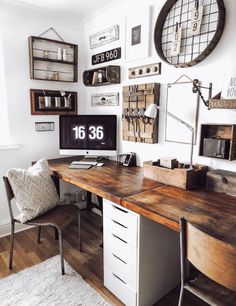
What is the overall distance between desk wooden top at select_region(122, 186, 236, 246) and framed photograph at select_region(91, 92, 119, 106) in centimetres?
123

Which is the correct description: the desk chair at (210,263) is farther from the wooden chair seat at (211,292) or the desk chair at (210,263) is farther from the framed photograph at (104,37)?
the framed photograph at (104,37)

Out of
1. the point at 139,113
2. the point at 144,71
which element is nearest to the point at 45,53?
the point at 144,71

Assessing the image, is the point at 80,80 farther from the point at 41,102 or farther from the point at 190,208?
the point at 190,208

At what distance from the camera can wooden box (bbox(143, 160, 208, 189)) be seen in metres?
1.64

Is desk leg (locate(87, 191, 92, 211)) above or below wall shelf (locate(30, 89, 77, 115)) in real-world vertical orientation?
below

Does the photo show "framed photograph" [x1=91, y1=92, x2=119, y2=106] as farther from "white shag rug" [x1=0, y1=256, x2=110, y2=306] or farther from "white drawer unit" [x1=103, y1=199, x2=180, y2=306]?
"white shag rug" [x1=0, y1=256, x2=110, y2=306]

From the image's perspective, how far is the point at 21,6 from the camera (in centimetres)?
233

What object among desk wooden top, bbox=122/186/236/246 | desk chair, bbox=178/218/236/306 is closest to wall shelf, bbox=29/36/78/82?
desk wooden top, bbox=122/186/236/246

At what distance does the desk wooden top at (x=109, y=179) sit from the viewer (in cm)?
161

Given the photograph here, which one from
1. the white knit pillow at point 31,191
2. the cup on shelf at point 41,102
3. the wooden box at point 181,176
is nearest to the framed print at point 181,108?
the wooden box at point 181,176

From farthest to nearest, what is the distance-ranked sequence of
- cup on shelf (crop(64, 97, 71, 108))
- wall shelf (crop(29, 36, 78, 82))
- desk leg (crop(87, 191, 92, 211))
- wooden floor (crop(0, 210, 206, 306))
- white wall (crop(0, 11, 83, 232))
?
desk leg (crop(87, 191, 92, 211)), cup on shelf (crop(64, 97, 71, 108)), wall shelf (crop(29, 36, 78, 82)), white wall (crop(0, 11, 83, 232)), wooden floor (crop(0, 210, 206, 306))

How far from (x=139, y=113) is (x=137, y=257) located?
1240mm

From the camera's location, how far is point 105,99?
265cm

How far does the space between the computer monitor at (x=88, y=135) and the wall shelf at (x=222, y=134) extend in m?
0.98
